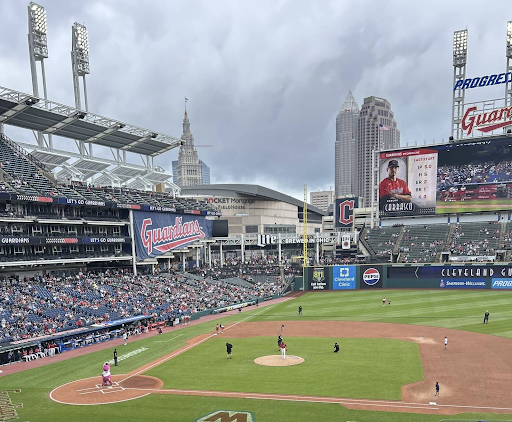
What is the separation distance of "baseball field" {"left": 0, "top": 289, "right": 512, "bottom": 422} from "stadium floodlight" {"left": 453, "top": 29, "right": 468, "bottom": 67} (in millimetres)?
49489

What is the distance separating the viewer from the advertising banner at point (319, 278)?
232 feet

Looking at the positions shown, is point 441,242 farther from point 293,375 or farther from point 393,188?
point 293,375

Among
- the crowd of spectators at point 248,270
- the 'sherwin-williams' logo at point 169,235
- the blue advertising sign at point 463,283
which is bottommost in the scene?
the crowd of spectators at point 248,270

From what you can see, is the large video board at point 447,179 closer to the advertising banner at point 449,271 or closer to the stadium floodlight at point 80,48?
the advertising banner at point 449,271

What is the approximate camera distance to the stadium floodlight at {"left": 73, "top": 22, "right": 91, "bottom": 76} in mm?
60312

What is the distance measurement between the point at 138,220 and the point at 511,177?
5986 cm

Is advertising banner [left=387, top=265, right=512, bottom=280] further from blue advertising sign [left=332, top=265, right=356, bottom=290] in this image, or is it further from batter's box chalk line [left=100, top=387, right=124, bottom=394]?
batter's box chalk line [left=100, top=387, right=124, bottom=394]

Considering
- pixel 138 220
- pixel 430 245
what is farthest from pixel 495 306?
pixel 138 220

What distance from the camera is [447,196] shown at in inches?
2916

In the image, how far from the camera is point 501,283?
60.7 meters

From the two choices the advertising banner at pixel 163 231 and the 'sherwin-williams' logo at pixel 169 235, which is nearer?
the advertising banner at pixel 163 231

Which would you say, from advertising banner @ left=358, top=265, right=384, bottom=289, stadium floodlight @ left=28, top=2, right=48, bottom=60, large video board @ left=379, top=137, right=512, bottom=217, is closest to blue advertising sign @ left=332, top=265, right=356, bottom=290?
advertising banner @ left=358, top=265, right=384, bottom=289

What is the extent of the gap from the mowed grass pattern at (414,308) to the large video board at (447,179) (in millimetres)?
18092

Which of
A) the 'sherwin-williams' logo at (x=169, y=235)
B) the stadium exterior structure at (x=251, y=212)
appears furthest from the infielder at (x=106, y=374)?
the stadium exterior structure at (x=251, y=212)
